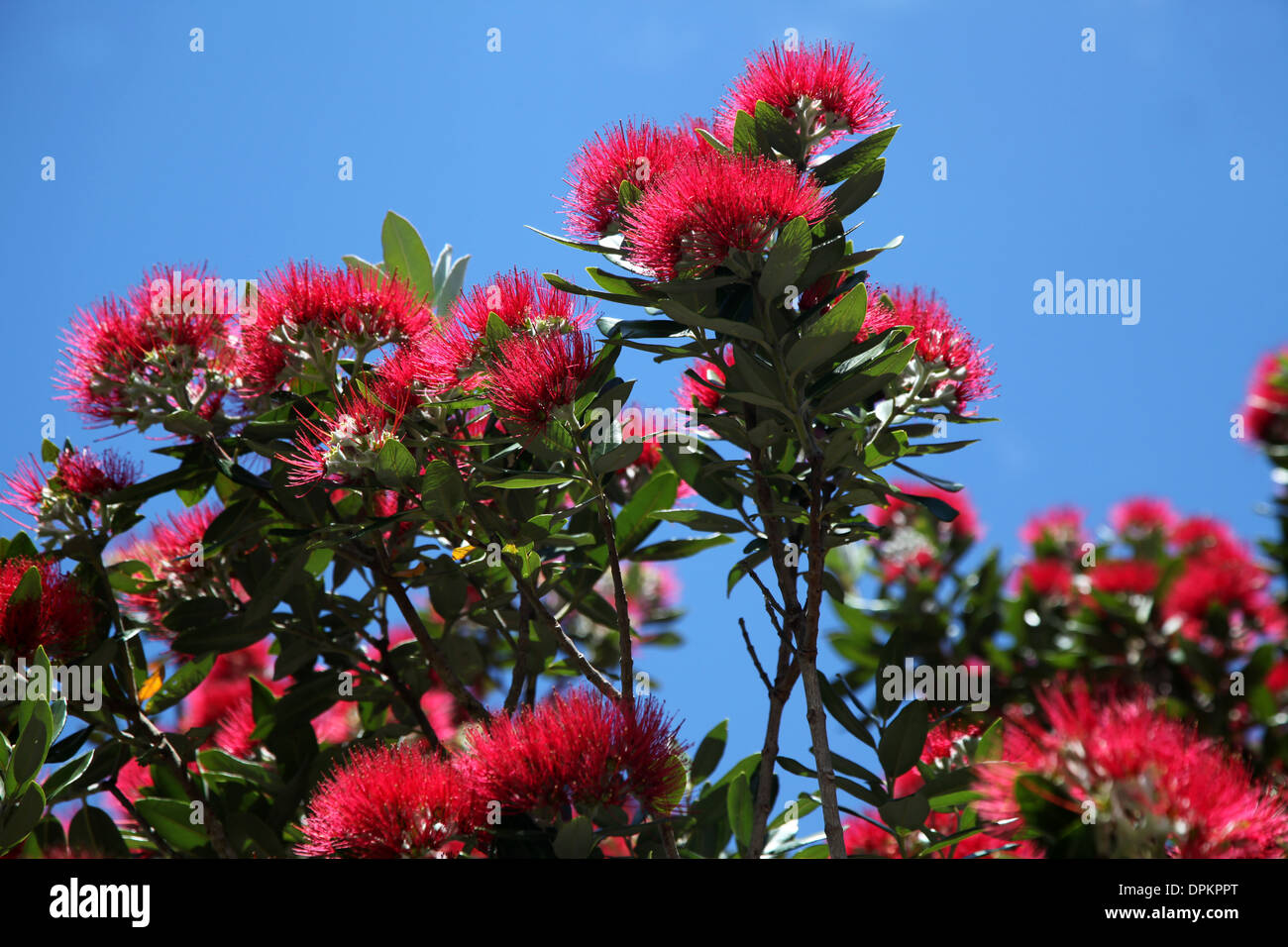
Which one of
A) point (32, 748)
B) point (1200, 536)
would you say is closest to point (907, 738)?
point (32, 748)

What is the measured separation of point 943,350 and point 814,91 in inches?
19.4

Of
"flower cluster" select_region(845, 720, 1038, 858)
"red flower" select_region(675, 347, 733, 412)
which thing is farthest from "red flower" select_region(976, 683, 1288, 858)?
"red flower" select_region(675, 347, 733, 412)

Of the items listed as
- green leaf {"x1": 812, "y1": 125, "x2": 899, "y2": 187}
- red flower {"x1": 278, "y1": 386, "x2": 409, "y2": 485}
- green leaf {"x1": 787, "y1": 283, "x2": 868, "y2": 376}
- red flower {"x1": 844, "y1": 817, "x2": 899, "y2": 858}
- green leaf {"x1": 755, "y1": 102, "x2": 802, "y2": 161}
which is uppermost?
green leaf {"x1": 755, "y1": 102, "x2": 802, "y2": 161}

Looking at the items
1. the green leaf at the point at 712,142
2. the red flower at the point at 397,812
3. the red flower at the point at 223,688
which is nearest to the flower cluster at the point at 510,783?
the red flower at the point at 397,812

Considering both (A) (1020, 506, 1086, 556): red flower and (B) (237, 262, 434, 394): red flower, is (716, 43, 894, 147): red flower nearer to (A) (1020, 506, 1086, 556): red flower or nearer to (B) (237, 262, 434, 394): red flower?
(B) (237, 262, 434, 394): red flower

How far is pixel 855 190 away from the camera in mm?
1742

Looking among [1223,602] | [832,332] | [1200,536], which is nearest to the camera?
[832,332]

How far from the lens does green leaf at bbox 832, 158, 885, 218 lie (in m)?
1.74

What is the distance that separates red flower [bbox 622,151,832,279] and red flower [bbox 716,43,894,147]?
0.27 meters

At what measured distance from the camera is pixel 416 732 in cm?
220

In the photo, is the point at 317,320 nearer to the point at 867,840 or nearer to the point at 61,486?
the point at 61,486

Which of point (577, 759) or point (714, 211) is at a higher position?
point (714, 211)

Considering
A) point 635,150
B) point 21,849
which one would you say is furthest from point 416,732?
point 635,150
